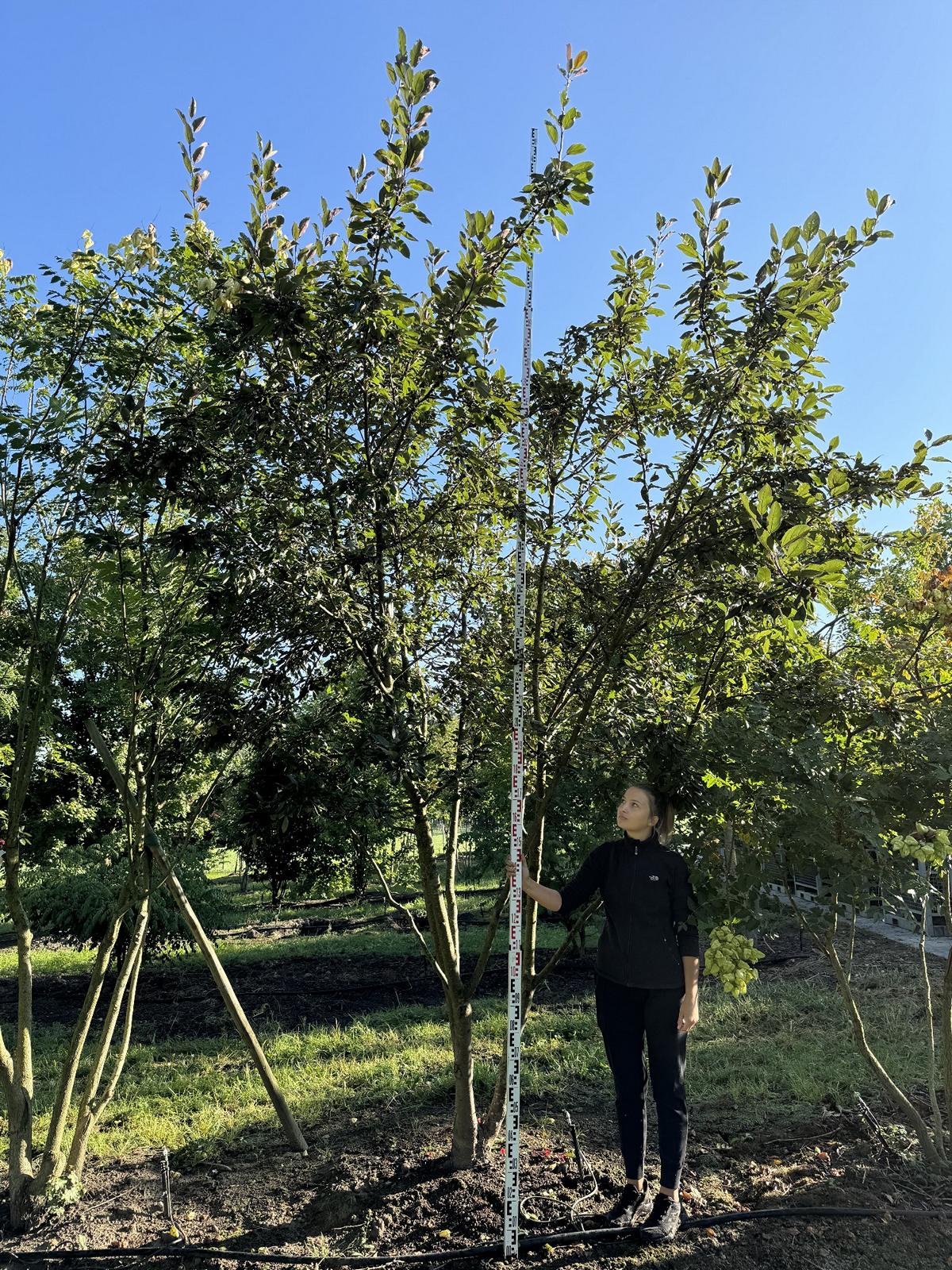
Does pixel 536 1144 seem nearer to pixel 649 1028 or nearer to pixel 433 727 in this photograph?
pixel 649 1028

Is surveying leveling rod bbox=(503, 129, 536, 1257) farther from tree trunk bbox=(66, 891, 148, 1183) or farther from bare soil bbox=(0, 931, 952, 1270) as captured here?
tree trunk bbox=(66, 891, 148, 1183)

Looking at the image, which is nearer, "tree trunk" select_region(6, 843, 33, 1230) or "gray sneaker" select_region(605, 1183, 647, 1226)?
"gray sneaker" select_region(605, 1183, 647, 1226)

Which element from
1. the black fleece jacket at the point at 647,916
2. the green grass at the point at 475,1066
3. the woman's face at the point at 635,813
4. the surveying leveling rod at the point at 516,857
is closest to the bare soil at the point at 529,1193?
the green grass at the point at 475,1066

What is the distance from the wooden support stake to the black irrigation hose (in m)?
0.73

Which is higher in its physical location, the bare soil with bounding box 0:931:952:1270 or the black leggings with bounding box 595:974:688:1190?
the black leggings with bounding box 595:974:688:1190

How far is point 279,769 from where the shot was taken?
2893mm

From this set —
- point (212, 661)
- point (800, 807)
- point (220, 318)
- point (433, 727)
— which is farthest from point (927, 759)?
point (220, 318)

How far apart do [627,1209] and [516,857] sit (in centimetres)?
138

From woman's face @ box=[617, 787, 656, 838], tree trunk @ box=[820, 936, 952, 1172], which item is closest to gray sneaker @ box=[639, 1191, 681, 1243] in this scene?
tree trunk @ box=[820, 936, 952, 1172]

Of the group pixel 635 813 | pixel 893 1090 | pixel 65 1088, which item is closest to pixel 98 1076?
pixel 65 1088

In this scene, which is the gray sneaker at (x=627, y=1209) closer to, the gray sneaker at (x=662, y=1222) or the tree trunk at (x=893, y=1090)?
the gray sneaker at (x=662, y=1222)

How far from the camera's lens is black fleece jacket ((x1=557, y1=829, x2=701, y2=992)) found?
9.62 ft

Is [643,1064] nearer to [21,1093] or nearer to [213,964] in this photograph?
[213,964]

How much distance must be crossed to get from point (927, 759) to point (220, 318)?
2.97 meters
